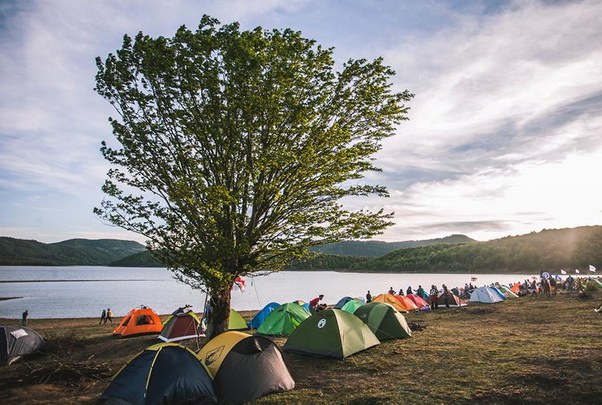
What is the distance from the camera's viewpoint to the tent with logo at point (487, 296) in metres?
31.0

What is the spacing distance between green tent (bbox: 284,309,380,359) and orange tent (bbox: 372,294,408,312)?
13.6m

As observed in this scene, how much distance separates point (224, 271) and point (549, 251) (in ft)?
499

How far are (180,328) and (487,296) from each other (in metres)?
26.7

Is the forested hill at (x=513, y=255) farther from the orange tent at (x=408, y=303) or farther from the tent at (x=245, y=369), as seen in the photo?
the tent at (x=245, y=369)

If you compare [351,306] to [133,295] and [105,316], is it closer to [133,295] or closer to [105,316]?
[105,316]

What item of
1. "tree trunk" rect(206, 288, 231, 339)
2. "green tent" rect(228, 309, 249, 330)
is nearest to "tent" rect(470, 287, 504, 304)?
"green tent" rect(228, 309, 249, 330)

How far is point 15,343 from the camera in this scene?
562 inches

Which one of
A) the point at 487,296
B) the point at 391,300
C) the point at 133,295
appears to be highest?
the point at 391,300

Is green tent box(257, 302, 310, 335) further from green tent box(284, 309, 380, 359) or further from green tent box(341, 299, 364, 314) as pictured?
green tent box(284, 309, 380, 359)

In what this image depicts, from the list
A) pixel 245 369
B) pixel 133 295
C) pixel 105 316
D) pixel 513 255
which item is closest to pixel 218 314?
pixel 245 369

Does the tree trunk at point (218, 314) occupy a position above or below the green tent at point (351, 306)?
above

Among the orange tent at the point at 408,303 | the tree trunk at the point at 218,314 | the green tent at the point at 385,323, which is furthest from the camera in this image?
the orange tent at the point at 408,303

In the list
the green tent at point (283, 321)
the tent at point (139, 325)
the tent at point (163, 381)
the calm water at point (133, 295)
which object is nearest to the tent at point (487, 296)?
the green tent at point (283, 321)

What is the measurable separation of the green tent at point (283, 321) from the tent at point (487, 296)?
20168 millimetres
